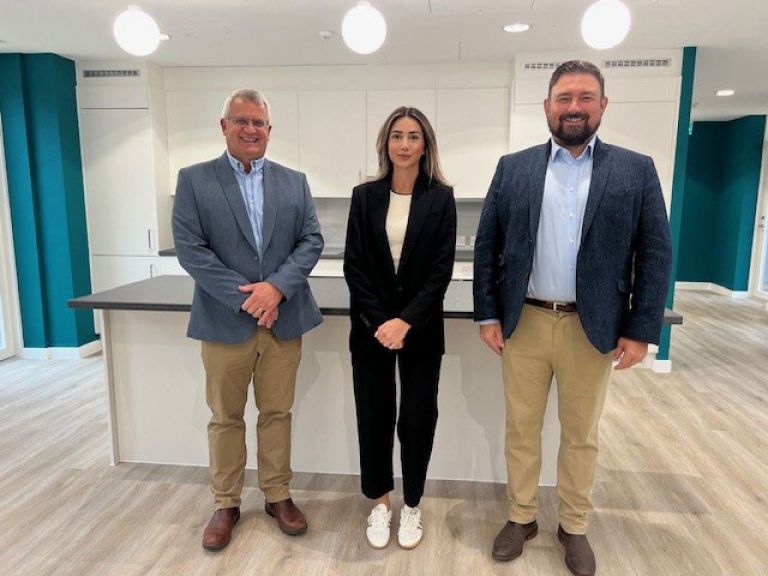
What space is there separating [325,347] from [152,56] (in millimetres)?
3008

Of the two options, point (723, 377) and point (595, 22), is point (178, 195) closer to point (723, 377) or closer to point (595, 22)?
point (595, 22)

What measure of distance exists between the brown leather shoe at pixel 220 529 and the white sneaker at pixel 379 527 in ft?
1.66

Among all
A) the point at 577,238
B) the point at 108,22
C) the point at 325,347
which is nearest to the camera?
the point at 577,238

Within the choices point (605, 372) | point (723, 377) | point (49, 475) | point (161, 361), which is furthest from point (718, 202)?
point (49, 475)

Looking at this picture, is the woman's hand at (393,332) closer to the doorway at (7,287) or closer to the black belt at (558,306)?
the black belt at (558,306)

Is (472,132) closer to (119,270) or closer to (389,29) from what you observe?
(389,29)

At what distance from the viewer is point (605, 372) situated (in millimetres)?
1768

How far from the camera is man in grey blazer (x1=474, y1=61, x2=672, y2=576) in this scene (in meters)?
1.63

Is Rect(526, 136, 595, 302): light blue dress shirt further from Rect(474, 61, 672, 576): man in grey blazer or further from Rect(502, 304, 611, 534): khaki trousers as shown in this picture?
Rect(502, 304, 611, 534): khaki trousers

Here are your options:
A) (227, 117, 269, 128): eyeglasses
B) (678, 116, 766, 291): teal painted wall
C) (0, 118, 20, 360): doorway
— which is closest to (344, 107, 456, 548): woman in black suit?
(227, 117, 269, 128): eyeglasses

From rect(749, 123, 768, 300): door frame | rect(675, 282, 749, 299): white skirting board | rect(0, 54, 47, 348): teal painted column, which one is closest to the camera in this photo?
rect(0, 54, 47, 348): teal painted column

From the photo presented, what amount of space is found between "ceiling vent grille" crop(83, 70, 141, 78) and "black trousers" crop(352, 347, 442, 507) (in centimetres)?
353

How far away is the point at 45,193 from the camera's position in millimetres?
4195

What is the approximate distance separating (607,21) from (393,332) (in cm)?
156
